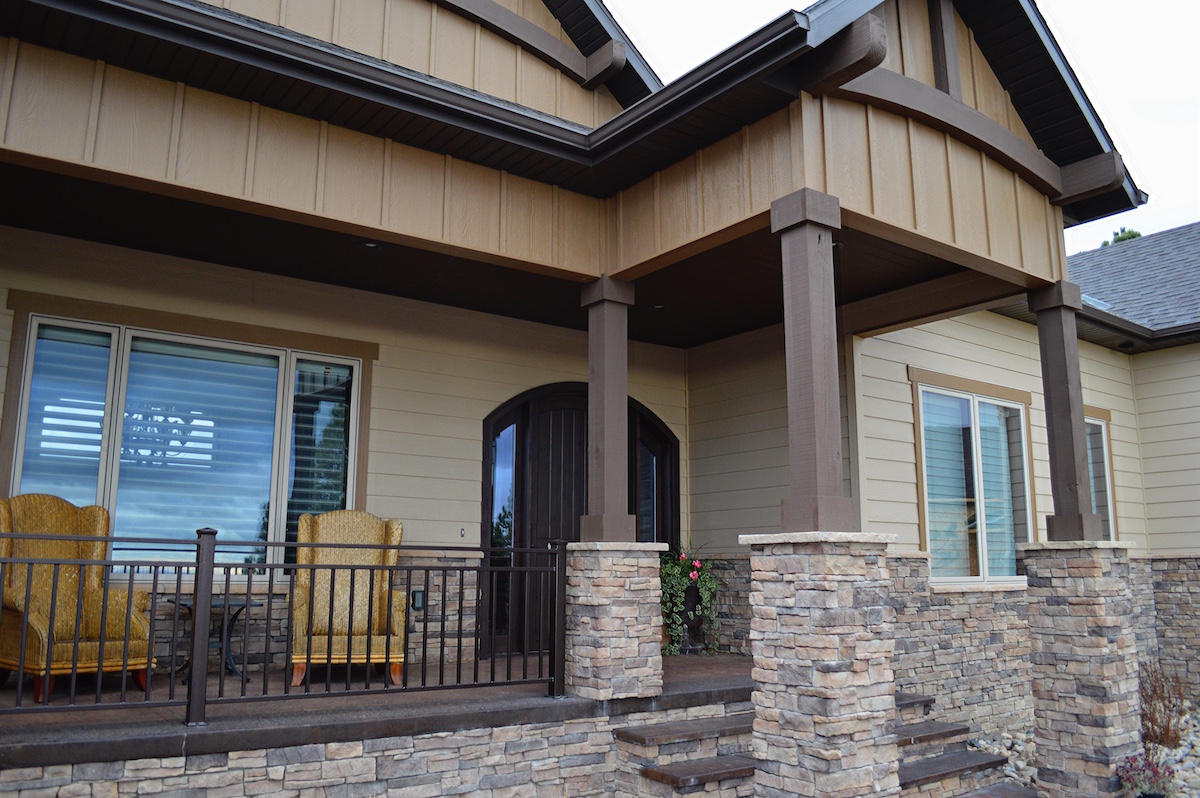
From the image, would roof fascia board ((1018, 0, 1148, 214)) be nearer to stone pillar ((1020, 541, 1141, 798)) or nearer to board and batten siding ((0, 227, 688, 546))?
stone pillar ((1020, 541, 1141, 798))

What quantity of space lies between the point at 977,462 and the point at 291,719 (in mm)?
6530

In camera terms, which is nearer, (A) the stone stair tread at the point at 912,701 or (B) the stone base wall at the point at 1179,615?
(A) the stone stair tread at the point at 912,701

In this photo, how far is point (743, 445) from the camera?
8125 millimetres

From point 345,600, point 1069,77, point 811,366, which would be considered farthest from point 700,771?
point 1069,77

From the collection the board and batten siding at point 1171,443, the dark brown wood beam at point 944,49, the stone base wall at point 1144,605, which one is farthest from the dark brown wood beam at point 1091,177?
the stone base wall at point 1144,605

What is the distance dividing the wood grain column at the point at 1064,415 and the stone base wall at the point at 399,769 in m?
2.62

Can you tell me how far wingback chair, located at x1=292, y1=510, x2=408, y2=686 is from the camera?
5.37 meters

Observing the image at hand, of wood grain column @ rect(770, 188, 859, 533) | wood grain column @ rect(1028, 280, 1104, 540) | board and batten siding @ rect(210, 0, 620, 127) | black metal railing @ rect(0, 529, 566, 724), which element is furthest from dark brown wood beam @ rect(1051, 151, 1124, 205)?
black metal railing @ rect(0, 529, 566, 724)

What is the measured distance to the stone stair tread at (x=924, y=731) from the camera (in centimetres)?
553

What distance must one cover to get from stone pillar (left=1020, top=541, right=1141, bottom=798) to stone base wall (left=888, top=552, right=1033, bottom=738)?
1.27m

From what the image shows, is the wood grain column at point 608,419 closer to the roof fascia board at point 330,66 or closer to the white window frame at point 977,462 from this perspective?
the roof fascia board at point 330,66

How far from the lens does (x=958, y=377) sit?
846 cm

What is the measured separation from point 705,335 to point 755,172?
11.3 feet

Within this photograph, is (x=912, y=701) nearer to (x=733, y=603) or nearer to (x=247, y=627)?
(x=733, y=603)
